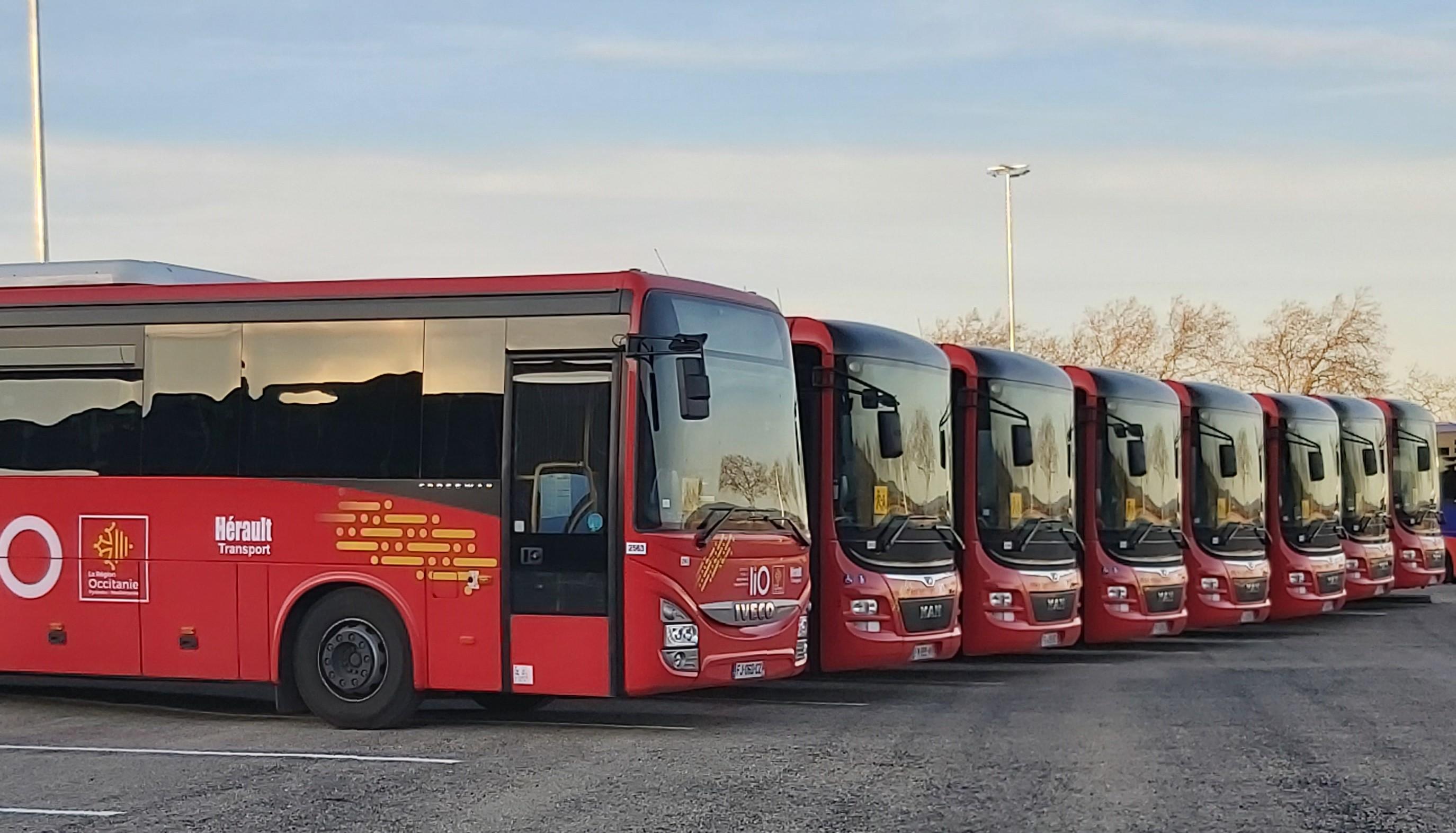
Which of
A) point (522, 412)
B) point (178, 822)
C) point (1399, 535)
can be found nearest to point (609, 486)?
point (522, 412)

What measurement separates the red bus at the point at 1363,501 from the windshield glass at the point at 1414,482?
0.73 meters

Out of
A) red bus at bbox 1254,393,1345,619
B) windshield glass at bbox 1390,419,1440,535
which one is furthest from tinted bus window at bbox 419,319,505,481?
windshield glass at bbox 1390,419,1440,535

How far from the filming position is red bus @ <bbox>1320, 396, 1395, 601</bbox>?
26.8 metres

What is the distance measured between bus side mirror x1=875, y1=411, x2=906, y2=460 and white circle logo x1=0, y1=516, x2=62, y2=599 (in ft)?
20.6

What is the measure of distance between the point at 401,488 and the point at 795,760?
3322 millimetres

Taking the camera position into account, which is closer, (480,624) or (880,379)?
(480,624)

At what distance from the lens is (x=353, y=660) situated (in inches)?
545

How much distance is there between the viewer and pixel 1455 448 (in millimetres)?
35656

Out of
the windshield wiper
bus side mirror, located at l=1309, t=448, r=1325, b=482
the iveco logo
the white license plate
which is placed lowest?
the white license plate

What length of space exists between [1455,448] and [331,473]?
26487 mm

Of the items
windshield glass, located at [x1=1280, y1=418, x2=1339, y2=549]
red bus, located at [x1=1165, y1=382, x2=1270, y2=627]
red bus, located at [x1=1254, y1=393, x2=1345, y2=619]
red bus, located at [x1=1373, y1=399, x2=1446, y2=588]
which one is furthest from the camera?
red bus, located at [x1=1373, y1=399, x2=1446, y2=588]

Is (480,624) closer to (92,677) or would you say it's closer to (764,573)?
(764,573)

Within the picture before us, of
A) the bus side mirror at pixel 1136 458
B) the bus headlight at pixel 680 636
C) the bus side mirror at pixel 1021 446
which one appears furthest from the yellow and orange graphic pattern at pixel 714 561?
the bus side mirror at pixel 1136 458

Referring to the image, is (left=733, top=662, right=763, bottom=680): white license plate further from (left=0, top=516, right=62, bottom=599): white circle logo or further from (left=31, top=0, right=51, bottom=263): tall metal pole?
(left=31, top=0, right=51, bottom=263): tall metal pole
